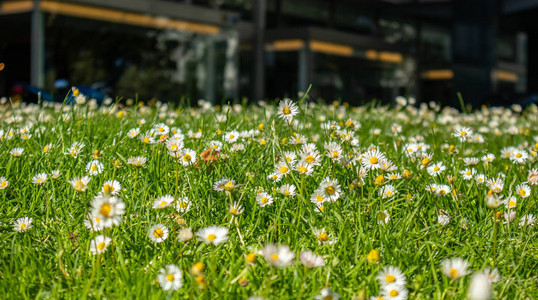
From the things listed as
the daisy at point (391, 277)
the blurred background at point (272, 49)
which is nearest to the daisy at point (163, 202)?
the daisy at point (391, 277)

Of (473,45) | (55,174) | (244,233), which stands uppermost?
(473,45)

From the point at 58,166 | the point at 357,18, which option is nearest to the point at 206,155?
the point at 58,166

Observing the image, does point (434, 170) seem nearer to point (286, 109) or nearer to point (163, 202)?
point (286, 109)

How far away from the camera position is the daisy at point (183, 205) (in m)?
1.88

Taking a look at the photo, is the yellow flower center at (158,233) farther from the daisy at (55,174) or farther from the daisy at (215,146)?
the daisy at (55,174)

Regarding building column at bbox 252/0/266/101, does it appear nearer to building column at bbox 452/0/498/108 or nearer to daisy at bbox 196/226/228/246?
building column at bbox 452/0/498/108

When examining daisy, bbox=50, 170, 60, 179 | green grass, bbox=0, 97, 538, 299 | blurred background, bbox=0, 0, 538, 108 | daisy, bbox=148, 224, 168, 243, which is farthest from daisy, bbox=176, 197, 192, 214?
blurred background, bbox=0, 0, 538, 108

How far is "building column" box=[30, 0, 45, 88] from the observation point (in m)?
11.3

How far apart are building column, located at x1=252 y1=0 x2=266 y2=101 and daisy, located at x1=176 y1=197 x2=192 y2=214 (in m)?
14.2

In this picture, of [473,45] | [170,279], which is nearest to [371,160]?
[170,279]

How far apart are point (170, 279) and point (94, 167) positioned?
3.26 feet

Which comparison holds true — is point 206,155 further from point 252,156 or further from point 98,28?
point 98,28

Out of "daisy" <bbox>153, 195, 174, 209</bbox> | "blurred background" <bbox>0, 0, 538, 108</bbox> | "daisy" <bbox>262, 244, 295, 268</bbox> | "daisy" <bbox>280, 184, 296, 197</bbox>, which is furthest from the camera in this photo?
"blurred background" <bbox>0, 0, 538, 108</bbox>

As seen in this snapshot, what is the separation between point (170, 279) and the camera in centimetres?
137
